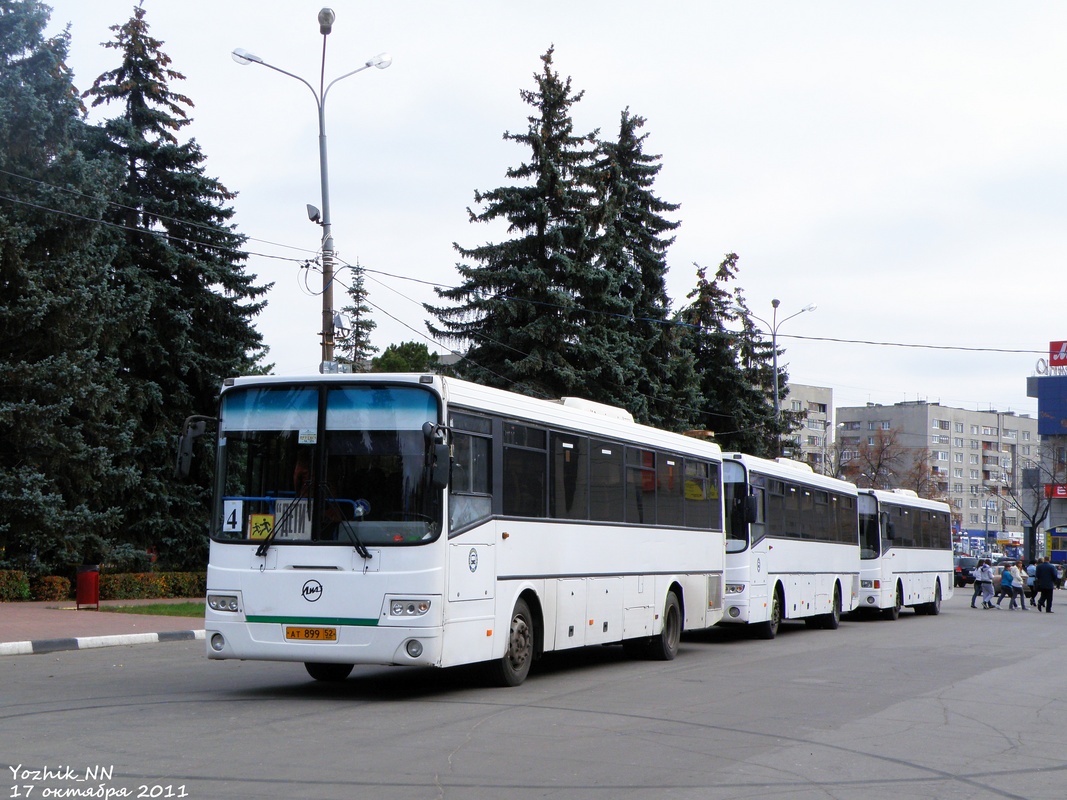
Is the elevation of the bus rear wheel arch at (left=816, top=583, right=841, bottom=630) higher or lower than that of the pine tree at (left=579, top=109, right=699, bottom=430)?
lower

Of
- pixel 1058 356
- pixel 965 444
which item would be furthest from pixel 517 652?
pixel 965 444

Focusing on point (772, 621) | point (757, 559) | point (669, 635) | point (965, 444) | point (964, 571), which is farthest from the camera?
→ point (965, 444)

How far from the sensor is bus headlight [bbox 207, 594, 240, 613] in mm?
12234

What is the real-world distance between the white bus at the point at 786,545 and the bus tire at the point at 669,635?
364 centimetres

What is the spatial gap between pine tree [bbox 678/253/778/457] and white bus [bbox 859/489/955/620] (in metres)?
15.5

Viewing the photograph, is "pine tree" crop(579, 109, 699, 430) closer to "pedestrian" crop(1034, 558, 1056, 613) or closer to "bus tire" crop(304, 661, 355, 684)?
"pedestrian" crop(1034, 558, 1056, 613)

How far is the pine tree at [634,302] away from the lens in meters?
40.5

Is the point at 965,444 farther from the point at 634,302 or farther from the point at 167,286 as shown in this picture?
the point at 167,286

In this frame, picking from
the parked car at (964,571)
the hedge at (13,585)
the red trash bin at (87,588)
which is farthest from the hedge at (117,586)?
the parked car at (964,571)

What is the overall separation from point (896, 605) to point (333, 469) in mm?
23218

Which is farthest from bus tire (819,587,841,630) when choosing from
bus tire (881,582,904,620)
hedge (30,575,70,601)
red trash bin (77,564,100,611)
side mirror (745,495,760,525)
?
hedge (30,575,70,601)

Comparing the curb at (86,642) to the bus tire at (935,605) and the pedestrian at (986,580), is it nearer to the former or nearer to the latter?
the bus tire at (935,605)

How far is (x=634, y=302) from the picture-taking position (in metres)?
45.8

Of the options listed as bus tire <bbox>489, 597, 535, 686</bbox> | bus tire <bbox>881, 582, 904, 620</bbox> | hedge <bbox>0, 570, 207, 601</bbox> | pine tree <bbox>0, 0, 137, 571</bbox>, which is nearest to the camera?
bus tire <bbox>489, 597, 535, 686</bbox>
